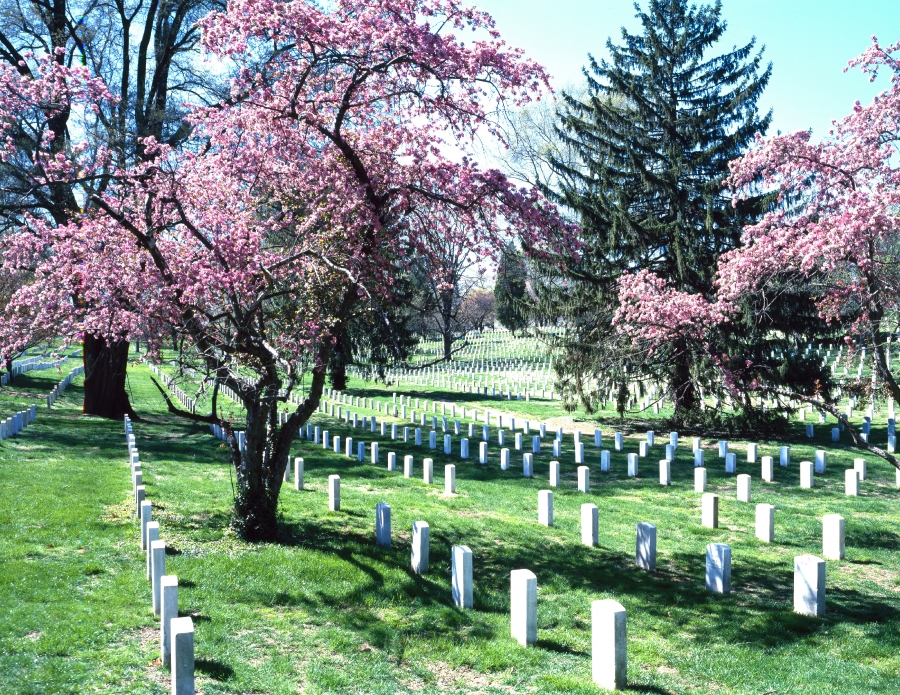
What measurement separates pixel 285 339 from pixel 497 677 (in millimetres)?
5048

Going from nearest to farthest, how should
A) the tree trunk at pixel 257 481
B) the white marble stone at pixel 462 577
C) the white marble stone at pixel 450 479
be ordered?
the white marble stone at pixel 462 577, the tree trunk at pixel 257 481, the white marble stone at pixel 450 479

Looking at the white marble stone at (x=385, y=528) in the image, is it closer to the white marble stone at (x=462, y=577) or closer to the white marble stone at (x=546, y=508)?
the white marble stone at (x=462, y=577)

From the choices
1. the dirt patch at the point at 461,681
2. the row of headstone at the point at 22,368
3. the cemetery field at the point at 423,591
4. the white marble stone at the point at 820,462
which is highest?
the row of headstone at the point at 22,368

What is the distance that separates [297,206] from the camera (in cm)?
944

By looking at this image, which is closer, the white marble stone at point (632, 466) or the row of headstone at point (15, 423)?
the white marble stone at point (632, 466)

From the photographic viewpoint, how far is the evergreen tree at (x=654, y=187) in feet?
70.0

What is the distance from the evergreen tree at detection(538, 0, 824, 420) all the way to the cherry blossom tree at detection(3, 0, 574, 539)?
41.1 feet

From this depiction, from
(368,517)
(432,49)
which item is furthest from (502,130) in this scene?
(368,517)

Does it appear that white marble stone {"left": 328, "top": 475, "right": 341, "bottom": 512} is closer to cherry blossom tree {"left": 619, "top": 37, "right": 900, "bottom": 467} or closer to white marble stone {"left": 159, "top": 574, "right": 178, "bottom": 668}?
white marble stone {"left": 159, "top": 574, "right": 178, "bottom": 668}

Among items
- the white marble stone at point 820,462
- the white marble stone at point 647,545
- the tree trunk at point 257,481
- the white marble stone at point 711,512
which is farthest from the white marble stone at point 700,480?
the tree trunk at point 257,481

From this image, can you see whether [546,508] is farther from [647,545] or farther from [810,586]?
[810,586]

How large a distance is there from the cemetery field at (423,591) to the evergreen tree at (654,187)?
9501mm

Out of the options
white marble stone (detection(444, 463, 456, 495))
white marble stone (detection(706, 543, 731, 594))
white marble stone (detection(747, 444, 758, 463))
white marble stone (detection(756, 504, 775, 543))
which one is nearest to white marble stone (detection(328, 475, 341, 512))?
white marble stone (detection(444, 463, 456, 495))

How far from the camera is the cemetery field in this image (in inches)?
205
